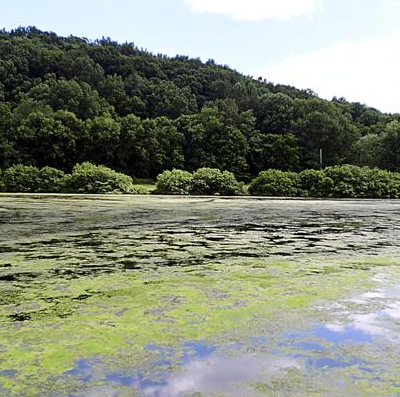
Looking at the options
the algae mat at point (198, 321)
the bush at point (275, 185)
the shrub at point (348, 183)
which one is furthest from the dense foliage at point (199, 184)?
the algae mat at point (198, 321)

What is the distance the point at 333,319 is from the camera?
304cm

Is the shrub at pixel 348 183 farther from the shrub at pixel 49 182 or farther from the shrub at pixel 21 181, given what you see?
the shrub at pixel 21 181

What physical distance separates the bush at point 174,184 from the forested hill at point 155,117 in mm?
15025

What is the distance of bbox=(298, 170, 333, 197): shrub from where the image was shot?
2917cm

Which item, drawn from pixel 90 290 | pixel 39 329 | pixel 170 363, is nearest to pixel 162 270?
pixel 90 290

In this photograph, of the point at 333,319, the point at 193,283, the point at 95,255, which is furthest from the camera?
the point at 95,255

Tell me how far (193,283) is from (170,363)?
172 cm

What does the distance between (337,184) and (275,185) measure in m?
3.70

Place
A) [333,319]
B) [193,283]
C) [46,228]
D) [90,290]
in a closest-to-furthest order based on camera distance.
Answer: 1. [333,319]
2. [90,290]
3. [193,283]
4. [46,228]

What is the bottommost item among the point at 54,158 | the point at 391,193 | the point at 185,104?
the point at 391,193

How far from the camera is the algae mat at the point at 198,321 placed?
209 centimetres

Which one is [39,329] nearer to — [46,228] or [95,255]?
[95,255]

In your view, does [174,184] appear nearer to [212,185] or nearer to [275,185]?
[212,185]

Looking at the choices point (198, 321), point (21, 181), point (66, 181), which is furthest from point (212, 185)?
point (198, 321)
